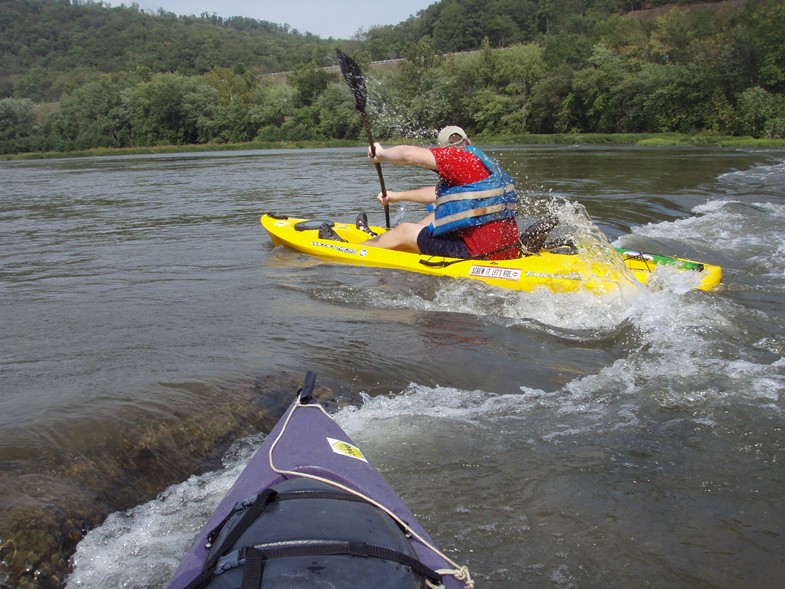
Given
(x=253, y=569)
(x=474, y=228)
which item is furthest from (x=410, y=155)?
(x=253, y=569)

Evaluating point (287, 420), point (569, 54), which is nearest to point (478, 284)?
point (287, 420)

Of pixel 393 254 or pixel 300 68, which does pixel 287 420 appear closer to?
pixel 393 254

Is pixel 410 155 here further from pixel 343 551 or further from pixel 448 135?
pixel 343 551

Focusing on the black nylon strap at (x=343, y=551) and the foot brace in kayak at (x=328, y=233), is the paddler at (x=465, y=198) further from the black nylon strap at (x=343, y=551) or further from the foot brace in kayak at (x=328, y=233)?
the black nylon strap at (x=343, y=551)

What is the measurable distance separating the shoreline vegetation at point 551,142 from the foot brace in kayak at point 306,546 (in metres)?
26.5

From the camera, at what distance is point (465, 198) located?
21.2 ft

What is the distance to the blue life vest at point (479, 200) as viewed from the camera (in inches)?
252

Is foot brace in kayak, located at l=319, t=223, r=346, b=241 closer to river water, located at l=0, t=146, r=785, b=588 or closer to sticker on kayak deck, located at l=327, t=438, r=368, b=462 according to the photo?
river water, located at l=0, t=146, r=785, b=588

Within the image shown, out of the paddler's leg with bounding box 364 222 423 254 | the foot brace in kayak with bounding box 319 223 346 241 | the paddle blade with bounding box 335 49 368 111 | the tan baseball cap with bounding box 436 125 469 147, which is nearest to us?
the tan baseball cap with bounding box 436 125 469 147

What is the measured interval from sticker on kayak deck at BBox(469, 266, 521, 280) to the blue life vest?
43cm

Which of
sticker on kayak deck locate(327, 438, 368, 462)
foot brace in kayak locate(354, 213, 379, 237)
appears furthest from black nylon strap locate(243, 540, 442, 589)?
foot brace in kayak locate(354, 213, 379, 237)

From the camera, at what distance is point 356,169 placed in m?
24.0

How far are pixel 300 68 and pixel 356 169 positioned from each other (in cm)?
4738

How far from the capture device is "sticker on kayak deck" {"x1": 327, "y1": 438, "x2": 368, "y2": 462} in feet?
7.97
